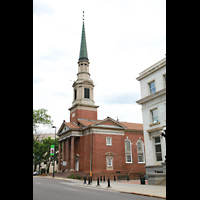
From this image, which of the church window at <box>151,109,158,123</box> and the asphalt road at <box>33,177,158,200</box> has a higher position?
the church window at <box>151,109,158,123</box>

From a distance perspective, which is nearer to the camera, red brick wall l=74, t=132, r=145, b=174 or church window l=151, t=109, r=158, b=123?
church window l=151, t=109, r=158, b=123

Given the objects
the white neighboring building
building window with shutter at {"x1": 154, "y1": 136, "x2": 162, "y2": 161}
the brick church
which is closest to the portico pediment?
the brick church

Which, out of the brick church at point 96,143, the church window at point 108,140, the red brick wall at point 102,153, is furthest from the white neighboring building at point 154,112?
the church window at point 108,140

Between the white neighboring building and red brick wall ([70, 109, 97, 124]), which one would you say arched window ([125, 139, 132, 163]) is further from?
the white neighboring building

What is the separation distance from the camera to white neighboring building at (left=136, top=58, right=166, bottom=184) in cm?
2588

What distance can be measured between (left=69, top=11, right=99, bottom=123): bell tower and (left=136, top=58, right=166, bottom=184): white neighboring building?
23354 mm

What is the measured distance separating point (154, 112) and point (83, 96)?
87.5ft

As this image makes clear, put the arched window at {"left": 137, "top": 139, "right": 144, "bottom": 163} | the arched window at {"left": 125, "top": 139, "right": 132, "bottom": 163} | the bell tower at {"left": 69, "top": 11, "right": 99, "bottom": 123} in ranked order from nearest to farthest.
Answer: the arched window at {"left": 125, "top": 139, "right": 132, "bottom": 163} < the arched window at {"left": 137, "top": 139, "right": 144, "bottom": 163} < the bell tower at {"left": 69, "top": 11, "right": 99, "bottom": 123}
